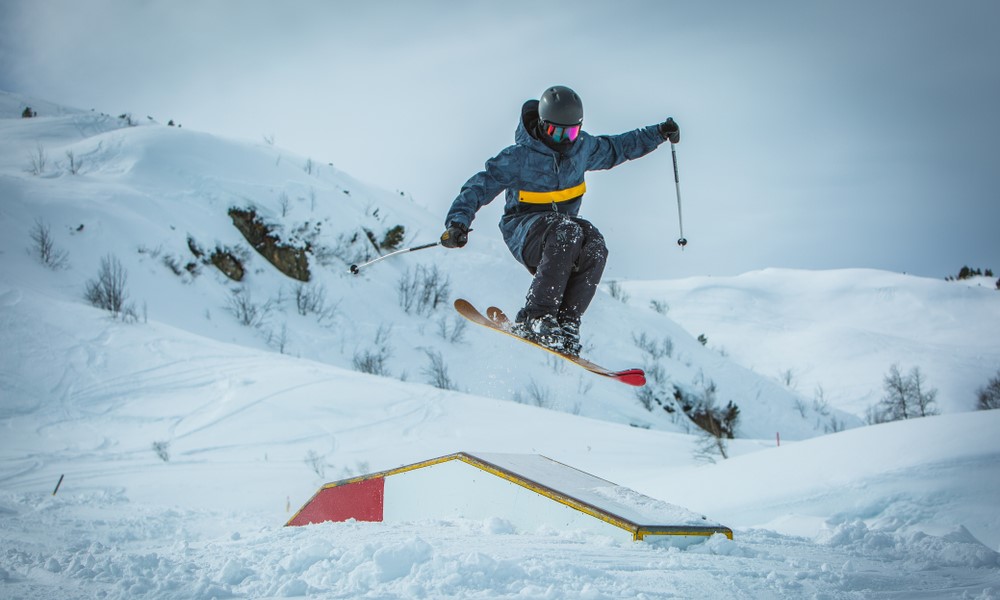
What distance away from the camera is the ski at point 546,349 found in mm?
4676

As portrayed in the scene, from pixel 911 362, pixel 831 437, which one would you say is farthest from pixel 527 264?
pixel 911 362

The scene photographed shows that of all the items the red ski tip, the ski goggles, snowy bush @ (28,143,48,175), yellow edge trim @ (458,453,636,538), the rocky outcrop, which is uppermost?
snowy bush @ (28,143,48,175)

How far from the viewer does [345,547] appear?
2.86 metres

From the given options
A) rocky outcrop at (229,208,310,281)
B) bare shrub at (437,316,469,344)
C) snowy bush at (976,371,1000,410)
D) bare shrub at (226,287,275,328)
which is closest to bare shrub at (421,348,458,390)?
bare shrub at (437,316,469,344)

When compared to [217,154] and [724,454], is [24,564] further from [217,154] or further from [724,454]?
[217,154]

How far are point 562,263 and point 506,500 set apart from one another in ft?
5.42

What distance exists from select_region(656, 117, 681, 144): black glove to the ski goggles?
85cm

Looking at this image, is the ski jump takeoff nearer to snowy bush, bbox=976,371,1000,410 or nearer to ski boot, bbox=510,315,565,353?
ski boot, bbox=510,315,565,353

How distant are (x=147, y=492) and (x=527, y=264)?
506 cm

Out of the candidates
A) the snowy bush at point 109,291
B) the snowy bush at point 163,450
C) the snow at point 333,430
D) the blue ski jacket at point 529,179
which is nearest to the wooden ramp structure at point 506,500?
the snow at point 333,430

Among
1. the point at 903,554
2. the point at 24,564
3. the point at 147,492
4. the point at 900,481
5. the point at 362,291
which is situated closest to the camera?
the point at 24,564

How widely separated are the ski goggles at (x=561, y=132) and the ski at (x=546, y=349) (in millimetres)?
1444

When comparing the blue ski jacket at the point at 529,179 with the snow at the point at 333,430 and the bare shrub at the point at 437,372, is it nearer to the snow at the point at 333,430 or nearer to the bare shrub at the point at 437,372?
the snow at the point at 333,430

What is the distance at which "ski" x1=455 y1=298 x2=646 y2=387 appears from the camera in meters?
4.68
